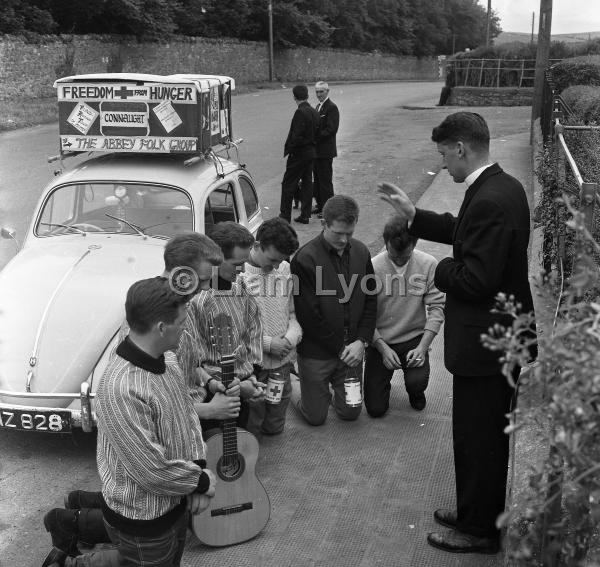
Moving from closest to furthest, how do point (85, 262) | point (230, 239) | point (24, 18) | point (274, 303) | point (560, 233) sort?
point (230, 239) < point (274, 303) < point (85, 262) < point (560, 233) < point (24, 18)

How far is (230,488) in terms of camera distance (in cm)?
431

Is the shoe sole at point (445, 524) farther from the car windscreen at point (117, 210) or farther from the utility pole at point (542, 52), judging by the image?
the utility pole at point (542, 52)

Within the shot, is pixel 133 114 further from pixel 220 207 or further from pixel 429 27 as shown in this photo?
pixel 429 27

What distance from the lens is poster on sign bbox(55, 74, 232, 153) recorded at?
6.72m

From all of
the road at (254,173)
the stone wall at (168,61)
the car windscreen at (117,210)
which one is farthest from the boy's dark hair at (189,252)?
the stone wall at (168,61)

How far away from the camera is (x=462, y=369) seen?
12.7 ft

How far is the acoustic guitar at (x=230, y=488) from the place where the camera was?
4.25m

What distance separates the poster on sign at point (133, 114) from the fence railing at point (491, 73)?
27778 mm

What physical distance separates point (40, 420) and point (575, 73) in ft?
54.1

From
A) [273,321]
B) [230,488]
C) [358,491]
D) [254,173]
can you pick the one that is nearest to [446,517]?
[358,491]

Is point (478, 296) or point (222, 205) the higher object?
point (478, 296)

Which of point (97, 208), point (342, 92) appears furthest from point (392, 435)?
point (342, 92)

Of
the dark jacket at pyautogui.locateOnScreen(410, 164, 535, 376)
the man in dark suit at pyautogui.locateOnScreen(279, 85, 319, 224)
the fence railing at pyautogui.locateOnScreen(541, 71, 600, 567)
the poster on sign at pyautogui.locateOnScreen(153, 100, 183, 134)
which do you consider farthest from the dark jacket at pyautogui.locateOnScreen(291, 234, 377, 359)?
the man in dark suit at pyautogui.locateOnScreen(279, 85, 319, 224)

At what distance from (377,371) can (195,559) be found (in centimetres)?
225
